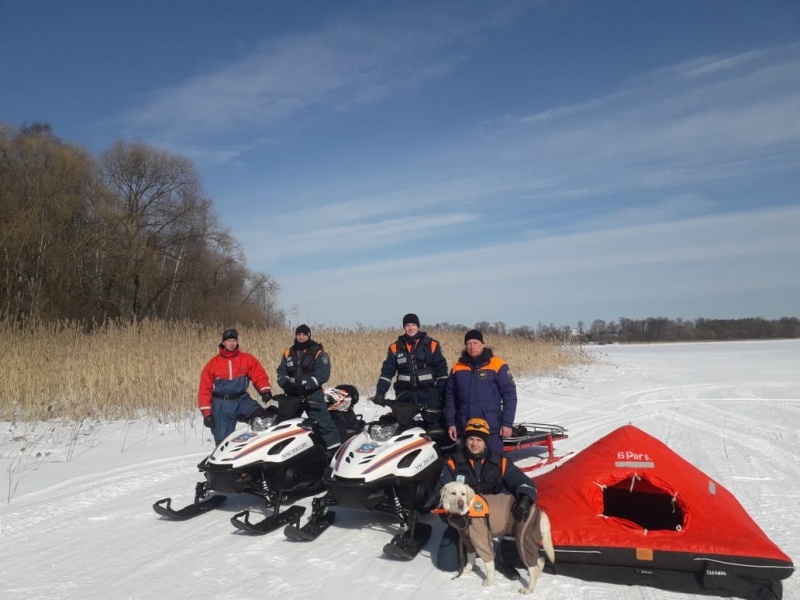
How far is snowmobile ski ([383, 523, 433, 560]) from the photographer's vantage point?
4875 mm

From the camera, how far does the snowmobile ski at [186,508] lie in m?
5.85

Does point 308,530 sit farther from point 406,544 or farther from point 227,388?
point 227,388

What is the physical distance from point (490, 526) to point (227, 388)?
371 centimetres

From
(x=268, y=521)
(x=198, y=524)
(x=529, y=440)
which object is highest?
(x=529, y=440)

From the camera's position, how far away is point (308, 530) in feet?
17.6

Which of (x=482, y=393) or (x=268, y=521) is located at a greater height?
(x=482, y=393)

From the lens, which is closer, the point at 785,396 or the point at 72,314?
the point at 785,396

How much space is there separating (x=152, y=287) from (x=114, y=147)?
6531 millimetres

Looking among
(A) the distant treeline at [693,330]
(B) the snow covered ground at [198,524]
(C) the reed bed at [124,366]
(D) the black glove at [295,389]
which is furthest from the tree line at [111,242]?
(A) the distant treeline at [693,330]

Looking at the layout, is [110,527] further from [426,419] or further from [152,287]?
[152,287]

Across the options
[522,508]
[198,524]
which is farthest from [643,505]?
[198,524]

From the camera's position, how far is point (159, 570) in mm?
4684

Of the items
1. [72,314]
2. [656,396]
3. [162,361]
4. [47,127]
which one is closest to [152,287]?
[72,314]

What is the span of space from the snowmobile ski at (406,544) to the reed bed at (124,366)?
696 cm
